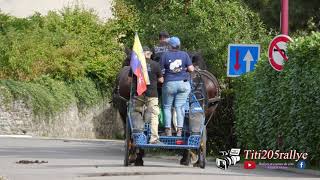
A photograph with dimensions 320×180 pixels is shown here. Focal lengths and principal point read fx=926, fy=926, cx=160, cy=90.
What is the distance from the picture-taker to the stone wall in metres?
40.6

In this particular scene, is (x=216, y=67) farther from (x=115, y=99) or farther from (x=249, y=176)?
(x=249, y=176)

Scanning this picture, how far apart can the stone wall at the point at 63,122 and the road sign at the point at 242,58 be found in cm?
2163

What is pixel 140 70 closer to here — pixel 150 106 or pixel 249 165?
pixel 150 106

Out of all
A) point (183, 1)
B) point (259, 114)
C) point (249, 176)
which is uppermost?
point (183, 1)

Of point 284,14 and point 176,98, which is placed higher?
point 284,14

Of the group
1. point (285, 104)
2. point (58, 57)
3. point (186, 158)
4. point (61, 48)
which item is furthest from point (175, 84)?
point (61, 48)

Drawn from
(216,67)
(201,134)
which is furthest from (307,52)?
(216,67)

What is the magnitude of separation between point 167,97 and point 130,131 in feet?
2.82

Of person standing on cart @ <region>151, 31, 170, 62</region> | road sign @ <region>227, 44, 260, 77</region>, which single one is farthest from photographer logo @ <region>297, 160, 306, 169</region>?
→ road sign @ <region>227, 44, 260, 77</region>

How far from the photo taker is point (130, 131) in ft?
51.0

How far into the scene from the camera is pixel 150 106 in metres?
15.4

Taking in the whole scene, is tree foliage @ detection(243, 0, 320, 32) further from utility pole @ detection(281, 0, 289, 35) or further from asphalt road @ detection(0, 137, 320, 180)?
asphalt road @ detection(0, 137, 320, 180)

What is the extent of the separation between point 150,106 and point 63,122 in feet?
89.2

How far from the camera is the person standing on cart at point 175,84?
15.6 m
